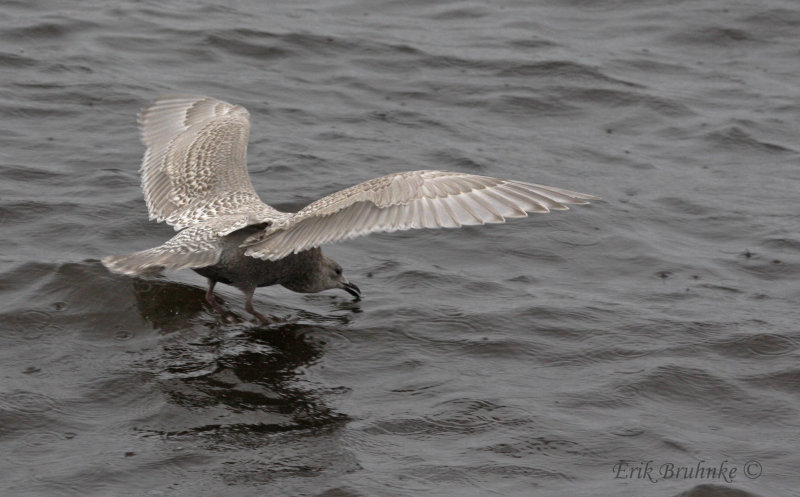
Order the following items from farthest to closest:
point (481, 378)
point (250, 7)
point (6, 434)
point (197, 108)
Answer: point (250, 7) < point (197, 108) < point (481, 378) < point (6, 434)

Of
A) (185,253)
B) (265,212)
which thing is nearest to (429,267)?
(265,212)

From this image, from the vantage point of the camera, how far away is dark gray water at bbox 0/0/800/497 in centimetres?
558

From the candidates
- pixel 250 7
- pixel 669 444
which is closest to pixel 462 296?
pixel 669 444

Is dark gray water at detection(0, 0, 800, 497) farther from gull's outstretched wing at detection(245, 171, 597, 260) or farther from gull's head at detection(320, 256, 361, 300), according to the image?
gull's outstretched wing at detection(245, 171, 597, 260)

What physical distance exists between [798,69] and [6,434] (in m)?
8.76

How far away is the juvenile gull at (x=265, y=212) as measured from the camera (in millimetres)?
6168

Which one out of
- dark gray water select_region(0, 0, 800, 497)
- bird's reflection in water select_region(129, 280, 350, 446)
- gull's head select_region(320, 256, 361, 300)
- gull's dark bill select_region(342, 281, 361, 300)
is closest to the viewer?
dark gray water select_region(0, 0, 800, 497)

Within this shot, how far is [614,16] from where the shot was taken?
13.1 meters

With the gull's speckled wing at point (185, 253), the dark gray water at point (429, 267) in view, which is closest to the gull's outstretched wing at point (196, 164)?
the gull's speckled wing at point (185, 253)

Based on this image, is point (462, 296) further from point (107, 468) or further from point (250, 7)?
point (250, 7)

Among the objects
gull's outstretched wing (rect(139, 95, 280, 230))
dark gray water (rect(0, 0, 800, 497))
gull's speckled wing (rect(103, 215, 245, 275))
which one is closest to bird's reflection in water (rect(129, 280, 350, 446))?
dark gray water (rect(0, 0, 800, 497))

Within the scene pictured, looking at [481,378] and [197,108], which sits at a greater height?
[197,108]

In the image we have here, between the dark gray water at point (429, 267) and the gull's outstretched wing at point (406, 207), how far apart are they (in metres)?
0.65

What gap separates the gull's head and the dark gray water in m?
0.13
